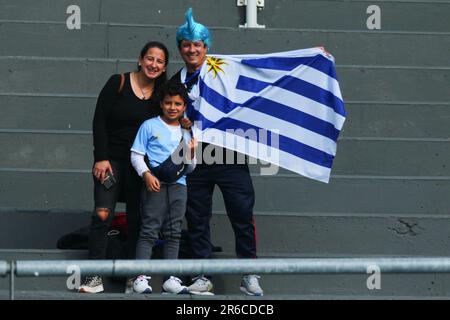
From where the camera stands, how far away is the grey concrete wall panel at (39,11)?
447 inches

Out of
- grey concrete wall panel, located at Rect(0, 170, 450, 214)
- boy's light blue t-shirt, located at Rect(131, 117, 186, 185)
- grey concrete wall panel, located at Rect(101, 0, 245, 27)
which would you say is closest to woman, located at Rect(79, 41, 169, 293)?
boy's light blue t-shirt, located at Rect(131, 117, 186, 185)

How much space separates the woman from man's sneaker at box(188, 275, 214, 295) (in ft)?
1.40

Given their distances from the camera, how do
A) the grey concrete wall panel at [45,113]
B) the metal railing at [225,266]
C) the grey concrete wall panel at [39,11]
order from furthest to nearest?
the grey concrete wall panel at [39,11], the grey concrete wall panel at [45,113], the metal railing at [225,266]

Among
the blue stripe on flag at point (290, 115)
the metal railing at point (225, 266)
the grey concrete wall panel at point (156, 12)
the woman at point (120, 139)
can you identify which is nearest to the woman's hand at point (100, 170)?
the woman at point (120, 139)

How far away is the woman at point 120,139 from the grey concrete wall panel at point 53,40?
2.58 metres

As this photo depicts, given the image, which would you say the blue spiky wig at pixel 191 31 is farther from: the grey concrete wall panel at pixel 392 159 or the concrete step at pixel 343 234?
the grey concrete wall panel at pixel 392 159

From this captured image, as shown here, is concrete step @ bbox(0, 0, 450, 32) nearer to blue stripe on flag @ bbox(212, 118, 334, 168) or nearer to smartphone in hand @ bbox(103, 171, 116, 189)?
blue stripe on flag @ bbox(212, 118, 334, 168)

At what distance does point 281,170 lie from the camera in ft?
31.4

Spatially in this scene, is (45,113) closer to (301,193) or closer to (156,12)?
(156,12)

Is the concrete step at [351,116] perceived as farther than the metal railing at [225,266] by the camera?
Yes

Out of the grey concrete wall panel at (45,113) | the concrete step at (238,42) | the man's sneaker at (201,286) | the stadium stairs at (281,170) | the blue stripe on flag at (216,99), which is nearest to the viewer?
the man's sneaker at (201,286)

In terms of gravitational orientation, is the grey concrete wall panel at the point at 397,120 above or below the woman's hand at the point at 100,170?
above

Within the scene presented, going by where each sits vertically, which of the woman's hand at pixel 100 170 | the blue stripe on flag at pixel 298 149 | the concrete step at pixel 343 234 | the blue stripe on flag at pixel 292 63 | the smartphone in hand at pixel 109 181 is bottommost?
the concrete step at pixel 343 234

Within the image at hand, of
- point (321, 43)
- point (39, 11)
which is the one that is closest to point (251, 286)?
point (321, 43)
